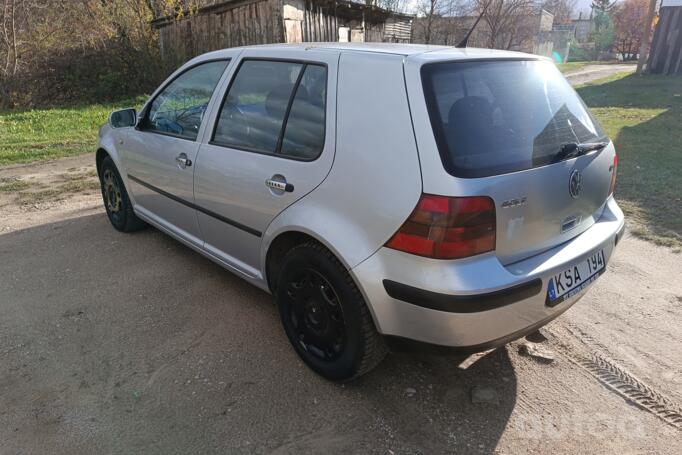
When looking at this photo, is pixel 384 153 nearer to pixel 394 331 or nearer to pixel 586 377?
pixel 394 331

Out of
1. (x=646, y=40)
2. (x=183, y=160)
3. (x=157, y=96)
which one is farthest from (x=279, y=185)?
(x=646, y=40)

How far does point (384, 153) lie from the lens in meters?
2.14

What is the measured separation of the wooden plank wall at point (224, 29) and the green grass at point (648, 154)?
27.9ft

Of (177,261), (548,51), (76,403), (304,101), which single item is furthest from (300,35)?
(548,51)

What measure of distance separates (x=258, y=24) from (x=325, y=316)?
12.0m

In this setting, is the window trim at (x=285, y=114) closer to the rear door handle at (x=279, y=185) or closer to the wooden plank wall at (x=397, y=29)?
the rear door handle at (x=279, y=185)

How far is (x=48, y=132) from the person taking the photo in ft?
32.6

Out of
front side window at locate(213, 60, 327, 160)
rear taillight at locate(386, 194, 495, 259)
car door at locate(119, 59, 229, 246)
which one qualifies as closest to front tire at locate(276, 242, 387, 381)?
rear taillight at locate(386, 194, 495, 259)

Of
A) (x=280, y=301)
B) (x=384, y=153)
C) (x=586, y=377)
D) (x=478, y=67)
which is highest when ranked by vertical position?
(x=478, y=67)

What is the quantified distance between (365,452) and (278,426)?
449mm

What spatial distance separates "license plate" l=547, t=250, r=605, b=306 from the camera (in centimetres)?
225

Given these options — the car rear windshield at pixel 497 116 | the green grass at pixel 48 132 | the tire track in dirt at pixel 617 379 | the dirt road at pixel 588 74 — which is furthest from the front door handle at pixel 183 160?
the dirt road at pixel 588 74

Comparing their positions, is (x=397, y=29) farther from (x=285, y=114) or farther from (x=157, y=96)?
(x=285, y=114)

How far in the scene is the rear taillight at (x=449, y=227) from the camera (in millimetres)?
1981
